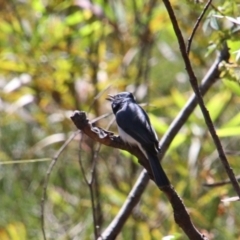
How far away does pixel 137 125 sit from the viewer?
6.86ft

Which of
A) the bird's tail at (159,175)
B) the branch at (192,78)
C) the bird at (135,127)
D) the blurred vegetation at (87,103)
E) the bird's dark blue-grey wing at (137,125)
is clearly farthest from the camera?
the blurred vegetation at (87,103)

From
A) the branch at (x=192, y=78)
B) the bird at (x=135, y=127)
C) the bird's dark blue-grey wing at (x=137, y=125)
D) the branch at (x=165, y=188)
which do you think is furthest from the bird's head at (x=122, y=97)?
the branch at (x=192, y=78)

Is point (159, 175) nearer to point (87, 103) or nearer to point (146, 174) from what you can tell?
point (146, 174)

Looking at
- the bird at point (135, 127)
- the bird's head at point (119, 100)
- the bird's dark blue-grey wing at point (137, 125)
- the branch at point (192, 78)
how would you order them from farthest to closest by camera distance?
the bird's head at point (119, 100)
the bird's dark blue-grey wing at point (137, 125)
the bird at point (135, 127)
the branch at point (192, 78)

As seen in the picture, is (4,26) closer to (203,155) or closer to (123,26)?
(123,26)

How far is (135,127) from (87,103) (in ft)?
3.99

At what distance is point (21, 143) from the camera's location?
11.9ft

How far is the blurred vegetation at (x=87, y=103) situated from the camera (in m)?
2.97

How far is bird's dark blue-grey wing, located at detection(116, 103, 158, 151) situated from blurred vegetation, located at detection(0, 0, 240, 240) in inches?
24.4

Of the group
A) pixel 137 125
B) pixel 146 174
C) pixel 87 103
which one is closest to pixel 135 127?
pixel 137 125

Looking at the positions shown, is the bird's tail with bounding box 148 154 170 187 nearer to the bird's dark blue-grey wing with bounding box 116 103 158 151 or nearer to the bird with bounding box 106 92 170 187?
the bird with bounding box 106 92 170 187

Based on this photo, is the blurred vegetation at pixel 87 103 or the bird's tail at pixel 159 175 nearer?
the bird's tail at pixel 159 175

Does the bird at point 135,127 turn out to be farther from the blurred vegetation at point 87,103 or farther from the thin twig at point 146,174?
the blurred vegetation at point 87,103

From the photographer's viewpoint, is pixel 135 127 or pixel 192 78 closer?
pixel 192 78
